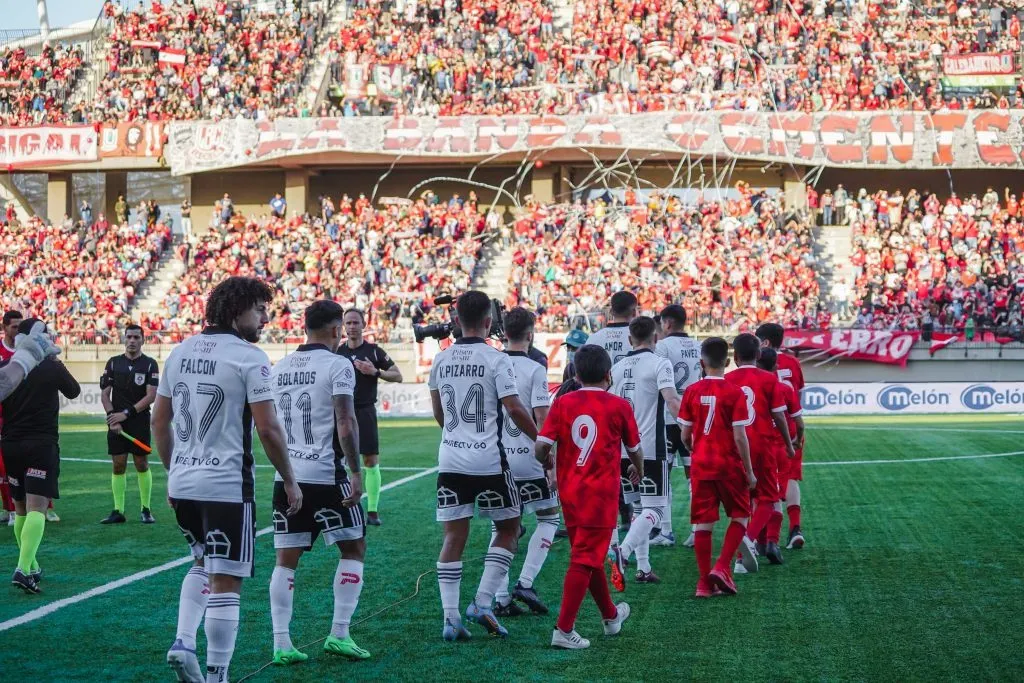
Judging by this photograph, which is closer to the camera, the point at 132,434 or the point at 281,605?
the point at 281,605

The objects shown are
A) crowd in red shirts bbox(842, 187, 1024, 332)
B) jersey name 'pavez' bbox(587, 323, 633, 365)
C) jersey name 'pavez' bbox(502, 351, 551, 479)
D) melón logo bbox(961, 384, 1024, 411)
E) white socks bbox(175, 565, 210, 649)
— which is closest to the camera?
white socks bbox(175, 565, 210, 649)

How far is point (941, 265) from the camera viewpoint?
32.9 metres

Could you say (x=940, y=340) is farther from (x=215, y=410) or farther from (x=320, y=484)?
(x=215, y=410)

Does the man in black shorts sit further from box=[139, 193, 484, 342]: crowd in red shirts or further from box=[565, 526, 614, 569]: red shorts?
box=[139, 193, 484, 342]: crowd in red shirts

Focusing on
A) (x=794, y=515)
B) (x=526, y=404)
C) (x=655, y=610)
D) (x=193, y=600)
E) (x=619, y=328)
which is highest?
(x=619, y=328)

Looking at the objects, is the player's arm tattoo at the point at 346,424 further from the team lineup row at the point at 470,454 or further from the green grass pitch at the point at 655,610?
the green grass pitch at the point at 655,610

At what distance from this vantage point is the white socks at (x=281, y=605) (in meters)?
6.87

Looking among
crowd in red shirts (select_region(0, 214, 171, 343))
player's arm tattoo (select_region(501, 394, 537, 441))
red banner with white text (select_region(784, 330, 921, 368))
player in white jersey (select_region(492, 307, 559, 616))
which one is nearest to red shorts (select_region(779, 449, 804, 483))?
player in white jersey (select_region(492, 307, 559, 616))

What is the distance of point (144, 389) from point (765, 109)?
26.9 metres

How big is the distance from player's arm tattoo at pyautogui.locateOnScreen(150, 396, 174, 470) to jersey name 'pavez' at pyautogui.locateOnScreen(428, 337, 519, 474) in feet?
5.70

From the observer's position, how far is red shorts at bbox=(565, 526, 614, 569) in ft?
22.9

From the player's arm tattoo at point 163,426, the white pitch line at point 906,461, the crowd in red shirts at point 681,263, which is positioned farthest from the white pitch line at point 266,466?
the crowd in red shirts at point 681,263

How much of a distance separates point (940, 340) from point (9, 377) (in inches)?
1184

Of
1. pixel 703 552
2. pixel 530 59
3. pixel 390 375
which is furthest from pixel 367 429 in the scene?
pixel 530 59
